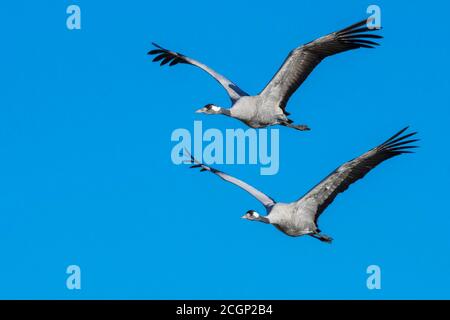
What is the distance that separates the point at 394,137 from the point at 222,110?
10.3ft

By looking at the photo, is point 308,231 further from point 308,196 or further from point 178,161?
point 178,161

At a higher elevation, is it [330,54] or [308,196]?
[330,54]

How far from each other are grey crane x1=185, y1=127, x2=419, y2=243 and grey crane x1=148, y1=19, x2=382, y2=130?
1.43m

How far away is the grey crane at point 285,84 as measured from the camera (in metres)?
24.9

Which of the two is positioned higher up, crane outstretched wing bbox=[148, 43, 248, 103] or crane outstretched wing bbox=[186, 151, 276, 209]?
crane outstretched wing bbox=[148, 43, 248, 103]

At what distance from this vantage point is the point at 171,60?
93.6ft

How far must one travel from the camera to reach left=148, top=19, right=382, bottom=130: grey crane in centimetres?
2492

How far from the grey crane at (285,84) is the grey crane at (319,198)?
1426 millimetres

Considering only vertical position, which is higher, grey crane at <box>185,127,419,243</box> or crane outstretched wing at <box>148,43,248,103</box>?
crane outstretched wing at <box>148,43,248,103</box>

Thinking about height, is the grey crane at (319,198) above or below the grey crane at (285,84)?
below

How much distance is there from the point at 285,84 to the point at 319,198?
6.49 feet

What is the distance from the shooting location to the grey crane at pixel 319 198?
975 inches

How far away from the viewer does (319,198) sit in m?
25.3
